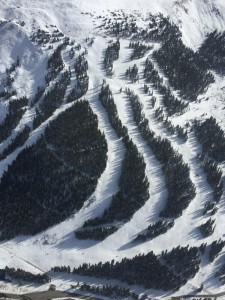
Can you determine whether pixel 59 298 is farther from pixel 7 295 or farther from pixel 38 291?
pixel 7 295

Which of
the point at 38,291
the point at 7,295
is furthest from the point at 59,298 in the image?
the point at 7,295
